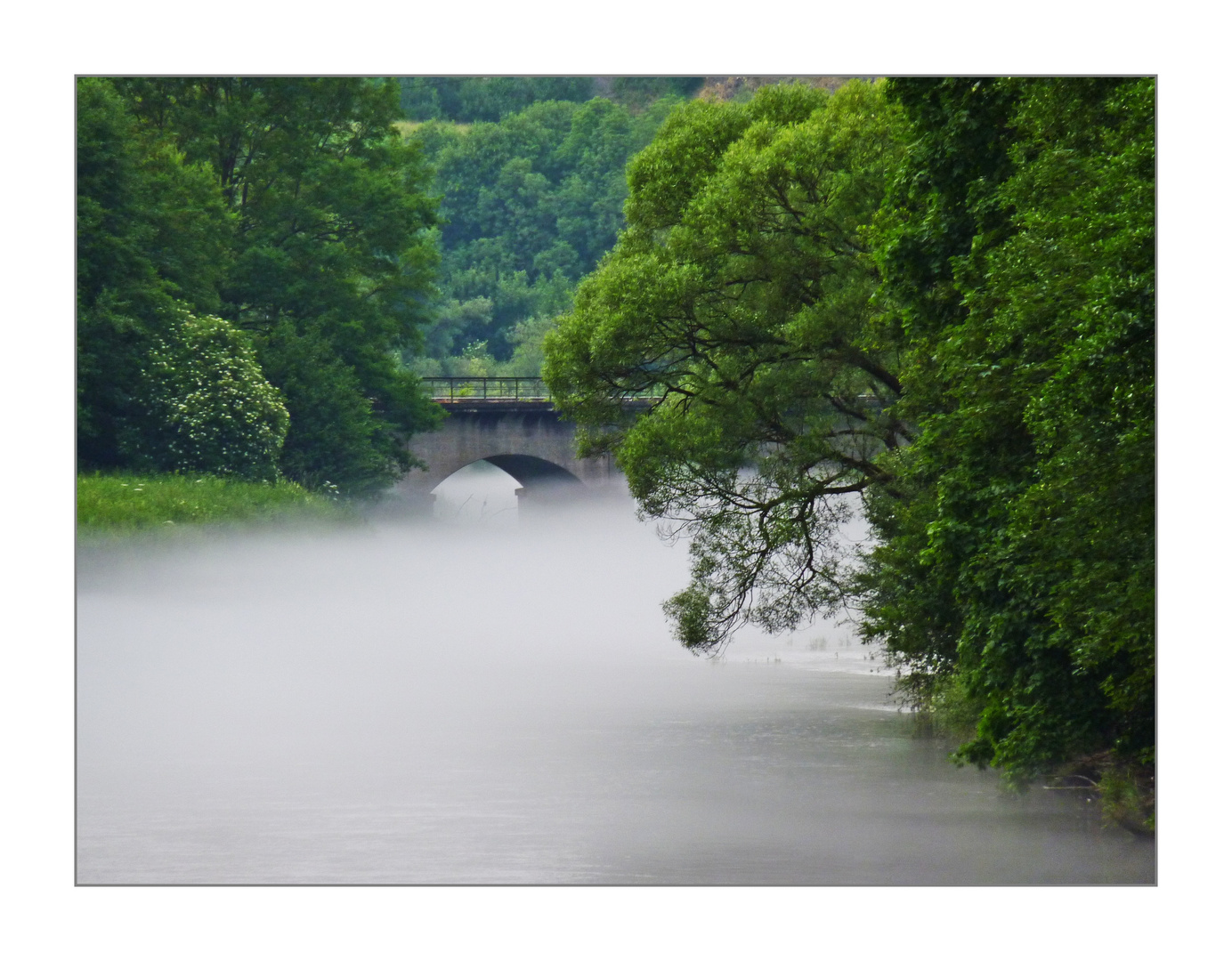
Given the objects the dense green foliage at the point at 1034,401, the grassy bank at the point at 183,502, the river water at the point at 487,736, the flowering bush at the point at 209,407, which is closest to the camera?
the dense green foliage at the point at 1034,401

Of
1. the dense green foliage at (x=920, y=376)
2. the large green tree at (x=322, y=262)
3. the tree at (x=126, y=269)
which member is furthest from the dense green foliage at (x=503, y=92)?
the tree at (x=126, y=269)

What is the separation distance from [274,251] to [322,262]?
1177 millimetres

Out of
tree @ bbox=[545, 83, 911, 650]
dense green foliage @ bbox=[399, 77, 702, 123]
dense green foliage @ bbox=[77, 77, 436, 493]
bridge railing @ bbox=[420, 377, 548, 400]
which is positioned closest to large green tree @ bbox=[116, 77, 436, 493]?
dense green foliage @ bbox=[77, 77, 436, 493]

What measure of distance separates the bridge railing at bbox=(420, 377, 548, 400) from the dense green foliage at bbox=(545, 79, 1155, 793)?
1.62 feet

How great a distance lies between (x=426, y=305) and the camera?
14125 millimetres

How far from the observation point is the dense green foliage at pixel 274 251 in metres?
11.8

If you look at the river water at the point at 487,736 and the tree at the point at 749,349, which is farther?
the tree at the point at 749,349

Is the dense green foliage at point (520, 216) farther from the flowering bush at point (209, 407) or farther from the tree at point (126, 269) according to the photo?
the tree at point (126, 269)

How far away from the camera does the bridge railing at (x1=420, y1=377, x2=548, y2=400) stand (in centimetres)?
1509

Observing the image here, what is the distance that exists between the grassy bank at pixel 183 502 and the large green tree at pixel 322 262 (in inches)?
14.7

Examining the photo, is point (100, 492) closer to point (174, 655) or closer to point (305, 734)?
point (174, 655)

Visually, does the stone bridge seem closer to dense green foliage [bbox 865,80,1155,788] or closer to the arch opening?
the arch opening
